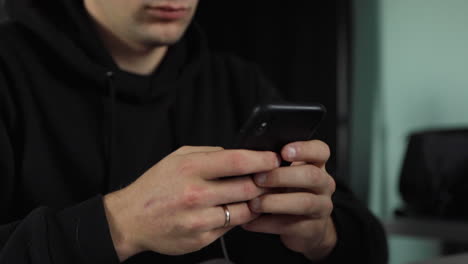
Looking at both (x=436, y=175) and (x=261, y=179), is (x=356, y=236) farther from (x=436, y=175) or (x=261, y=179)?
(x=436, y=175)

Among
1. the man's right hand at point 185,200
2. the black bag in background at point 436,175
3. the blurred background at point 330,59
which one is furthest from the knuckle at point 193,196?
the black bag in background at point 436,175

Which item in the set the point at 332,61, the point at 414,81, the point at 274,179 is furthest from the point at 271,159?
the point at 414,81

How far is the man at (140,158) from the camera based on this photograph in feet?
1.87

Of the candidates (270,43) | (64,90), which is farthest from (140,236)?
(270,43)

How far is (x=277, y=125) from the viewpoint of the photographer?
56 cm

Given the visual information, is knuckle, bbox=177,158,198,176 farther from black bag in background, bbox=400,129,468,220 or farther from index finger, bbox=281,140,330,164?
black bag in background, bbox=400,129,468,220

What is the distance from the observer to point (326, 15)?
3.92 feet

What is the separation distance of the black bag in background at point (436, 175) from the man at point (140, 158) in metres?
0.48

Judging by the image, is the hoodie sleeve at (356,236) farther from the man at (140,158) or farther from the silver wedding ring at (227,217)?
the silver wedding ring at (227,217)

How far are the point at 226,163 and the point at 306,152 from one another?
10cm

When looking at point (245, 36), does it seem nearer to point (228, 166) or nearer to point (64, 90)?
point (64, 90)

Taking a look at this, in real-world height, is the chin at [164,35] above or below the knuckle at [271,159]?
above

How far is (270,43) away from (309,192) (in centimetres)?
68

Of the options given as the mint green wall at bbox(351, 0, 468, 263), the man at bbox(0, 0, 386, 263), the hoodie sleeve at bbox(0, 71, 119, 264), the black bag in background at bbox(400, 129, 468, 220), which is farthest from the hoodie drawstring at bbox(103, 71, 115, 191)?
the mint green wall at bbox(351, 0, 468, 263)
